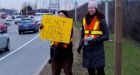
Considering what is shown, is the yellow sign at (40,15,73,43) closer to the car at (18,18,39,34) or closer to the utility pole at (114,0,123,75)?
the utility pole at (114,0,123,75)

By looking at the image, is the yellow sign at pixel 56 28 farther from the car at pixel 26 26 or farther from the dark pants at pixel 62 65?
the car at pixel 26 26

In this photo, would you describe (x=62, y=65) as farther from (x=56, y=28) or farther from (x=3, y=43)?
(x=3, y=43)

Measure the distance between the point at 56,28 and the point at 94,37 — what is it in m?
1.46

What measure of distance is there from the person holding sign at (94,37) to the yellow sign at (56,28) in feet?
3.23

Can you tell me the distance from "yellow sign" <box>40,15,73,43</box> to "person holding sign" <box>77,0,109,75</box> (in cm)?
98

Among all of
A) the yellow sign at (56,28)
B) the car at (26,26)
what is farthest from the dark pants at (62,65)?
the car at (26,26)

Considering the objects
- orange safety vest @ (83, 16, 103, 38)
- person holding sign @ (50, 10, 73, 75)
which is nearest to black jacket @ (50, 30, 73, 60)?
person holding sign @ (50, 10, 73, 75)

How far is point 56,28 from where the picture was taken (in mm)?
10055

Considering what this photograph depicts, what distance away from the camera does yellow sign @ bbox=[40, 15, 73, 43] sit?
9883 millimetres

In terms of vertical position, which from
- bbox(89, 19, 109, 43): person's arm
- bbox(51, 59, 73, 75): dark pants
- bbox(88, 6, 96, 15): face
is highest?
bbox(88, 6, 96, 15): face

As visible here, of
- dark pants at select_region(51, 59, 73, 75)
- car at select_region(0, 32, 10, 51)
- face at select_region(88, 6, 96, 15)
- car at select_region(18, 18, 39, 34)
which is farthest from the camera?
car at select_region(18, 18, 39, 34)

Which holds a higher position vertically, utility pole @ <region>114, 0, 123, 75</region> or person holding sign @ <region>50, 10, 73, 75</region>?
utility pole @ <region>114, 0, 123, 75</region>

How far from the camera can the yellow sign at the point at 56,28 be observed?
32.4ft

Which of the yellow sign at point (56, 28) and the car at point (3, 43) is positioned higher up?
the yellow sign at point (56, 28)
